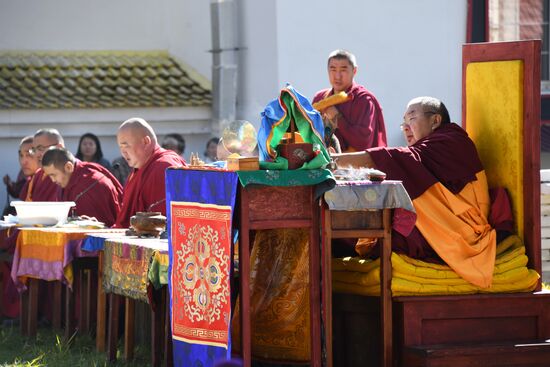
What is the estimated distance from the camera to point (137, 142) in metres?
8.82

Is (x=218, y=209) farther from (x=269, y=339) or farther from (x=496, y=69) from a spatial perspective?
(x=496, y=69)

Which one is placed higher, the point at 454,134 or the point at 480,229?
the point at 454,134

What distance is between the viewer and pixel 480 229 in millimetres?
6848

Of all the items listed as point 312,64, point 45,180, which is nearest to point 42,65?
point 312,64

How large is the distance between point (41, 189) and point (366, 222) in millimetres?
5203

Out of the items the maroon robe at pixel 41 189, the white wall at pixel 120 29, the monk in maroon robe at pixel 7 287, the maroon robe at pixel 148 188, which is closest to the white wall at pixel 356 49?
the white wall at pixel 120 29

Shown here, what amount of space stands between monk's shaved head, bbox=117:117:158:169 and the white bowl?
61cm

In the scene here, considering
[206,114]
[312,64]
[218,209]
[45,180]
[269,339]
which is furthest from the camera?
[206,114]

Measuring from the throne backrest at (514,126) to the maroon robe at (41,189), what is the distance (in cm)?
448

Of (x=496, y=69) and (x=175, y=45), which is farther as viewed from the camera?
(x=175, y=45)

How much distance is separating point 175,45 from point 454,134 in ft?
33.7

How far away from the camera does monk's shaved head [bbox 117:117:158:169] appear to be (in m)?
8.82

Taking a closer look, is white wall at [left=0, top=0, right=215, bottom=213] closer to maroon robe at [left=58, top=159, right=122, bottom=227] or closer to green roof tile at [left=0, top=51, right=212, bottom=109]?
green roof tile at [left=0, top=51, right=212, bottom=109]

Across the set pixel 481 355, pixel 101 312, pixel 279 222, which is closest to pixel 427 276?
pixel 481 355
